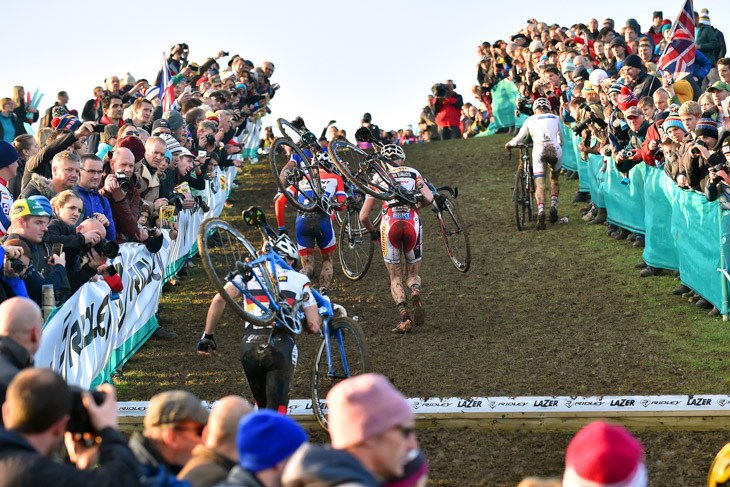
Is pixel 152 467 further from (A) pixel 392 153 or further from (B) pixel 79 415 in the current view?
(A) pixel 392 153

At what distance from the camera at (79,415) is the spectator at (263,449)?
76 cm

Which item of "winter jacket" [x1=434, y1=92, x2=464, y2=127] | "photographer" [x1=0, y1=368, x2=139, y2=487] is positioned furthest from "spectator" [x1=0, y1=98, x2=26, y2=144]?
"winter jacket" [x1=434, y1=92, x2=464, y2=127]

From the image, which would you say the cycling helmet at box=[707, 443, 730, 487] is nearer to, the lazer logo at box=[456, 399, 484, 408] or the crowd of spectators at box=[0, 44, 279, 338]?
the lazer logo at box=[456, 399, 484, 408]

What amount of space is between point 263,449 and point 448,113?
2543 cm

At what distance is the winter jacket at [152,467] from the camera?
167 inches

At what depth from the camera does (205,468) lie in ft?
14.5

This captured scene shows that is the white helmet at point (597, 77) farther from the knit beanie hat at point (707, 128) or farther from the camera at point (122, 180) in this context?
the camera at point (122, 180)

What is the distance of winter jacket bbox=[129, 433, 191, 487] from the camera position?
4.25 m

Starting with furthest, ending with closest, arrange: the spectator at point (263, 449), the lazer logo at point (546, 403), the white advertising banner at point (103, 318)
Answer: the lazer logo at point (546, 403) < the white advertising banner at point (103, 318) < the spectator at point (263, 449)

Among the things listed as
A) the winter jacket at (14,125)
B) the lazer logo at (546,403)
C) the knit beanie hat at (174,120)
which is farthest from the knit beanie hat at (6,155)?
the lazer logo at (546,403)

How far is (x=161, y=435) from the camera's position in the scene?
4684 mm

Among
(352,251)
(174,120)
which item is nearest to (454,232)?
(352,251)

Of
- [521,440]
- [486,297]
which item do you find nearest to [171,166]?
[486,297]

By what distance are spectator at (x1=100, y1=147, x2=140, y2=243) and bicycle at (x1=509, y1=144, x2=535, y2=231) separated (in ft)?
24.9
